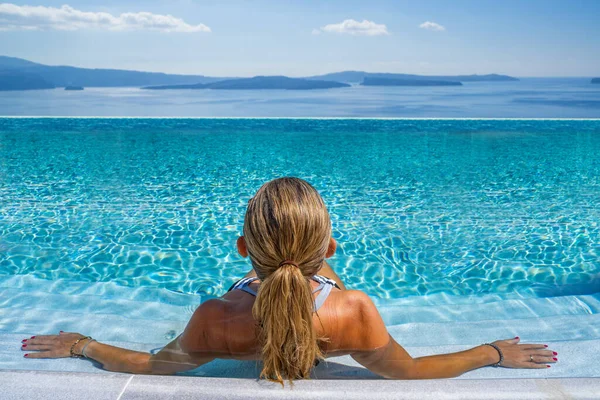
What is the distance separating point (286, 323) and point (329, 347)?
1.07ft

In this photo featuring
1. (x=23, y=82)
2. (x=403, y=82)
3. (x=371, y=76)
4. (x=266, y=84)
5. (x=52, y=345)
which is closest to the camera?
(x=52, y=345)

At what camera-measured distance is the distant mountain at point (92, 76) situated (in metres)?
17.5

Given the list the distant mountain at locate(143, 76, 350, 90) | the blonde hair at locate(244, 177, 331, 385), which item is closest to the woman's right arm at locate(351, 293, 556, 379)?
the blonde hair at locate(244, 177, 331, 385)

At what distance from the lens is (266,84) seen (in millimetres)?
20250

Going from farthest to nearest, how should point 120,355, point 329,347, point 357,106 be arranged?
1. point 357,106
2. point 120,355
3. point 329,347

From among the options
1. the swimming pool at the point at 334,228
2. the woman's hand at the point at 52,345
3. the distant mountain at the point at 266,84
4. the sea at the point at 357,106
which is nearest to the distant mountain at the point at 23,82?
the sea at the point at 357,106

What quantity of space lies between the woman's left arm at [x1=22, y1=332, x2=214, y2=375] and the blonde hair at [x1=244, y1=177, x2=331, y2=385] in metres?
0.43

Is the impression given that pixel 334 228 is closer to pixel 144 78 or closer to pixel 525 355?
pixel 525 355

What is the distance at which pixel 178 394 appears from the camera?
1328mm

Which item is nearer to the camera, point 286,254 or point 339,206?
point 286,254

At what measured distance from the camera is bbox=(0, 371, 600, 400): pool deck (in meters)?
1.33

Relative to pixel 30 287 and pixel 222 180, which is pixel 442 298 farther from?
pixel 222 180

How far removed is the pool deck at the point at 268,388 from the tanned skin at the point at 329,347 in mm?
169

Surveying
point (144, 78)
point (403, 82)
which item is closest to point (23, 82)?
point (144, 78)
